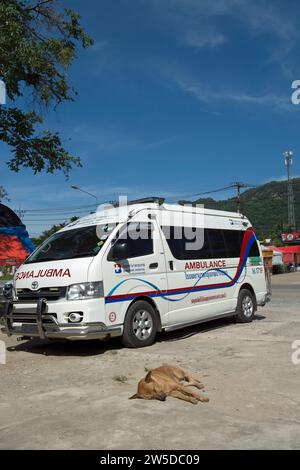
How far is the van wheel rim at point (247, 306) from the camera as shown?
1127cm

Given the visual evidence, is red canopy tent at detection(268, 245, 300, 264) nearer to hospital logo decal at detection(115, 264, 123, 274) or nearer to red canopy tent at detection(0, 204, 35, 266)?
red canopy tent at detection(0, 204, 35, 266)

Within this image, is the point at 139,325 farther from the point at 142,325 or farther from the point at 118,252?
the point at 118,252

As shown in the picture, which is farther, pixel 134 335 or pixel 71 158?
pixel 71 158

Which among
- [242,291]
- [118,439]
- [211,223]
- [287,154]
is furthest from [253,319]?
[287,154]

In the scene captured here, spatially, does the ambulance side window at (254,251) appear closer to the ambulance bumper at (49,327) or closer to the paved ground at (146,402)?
the paved ground at (146,402)

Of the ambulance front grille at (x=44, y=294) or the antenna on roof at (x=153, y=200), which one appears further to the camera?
the antenna on roof at (x=153, y=200)

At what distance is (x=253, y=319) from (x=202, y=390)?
252 inches

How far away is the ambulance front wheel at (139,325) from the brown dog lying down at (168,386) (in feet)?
7.62

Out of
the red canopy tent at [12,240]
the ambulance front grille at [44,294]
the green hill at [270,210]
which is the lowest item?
the ambulance front grille at [44,294]

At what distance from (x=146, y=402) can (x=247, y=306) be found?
6.57 m

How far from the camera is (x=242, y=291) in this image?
11.3 meters

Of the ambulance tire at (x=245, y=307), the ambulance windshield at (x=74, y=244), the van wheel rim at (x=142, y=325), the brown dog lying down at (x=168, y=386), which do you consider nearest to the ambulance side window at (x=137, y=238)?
the ambulance windshield at (x=74, y=244)
